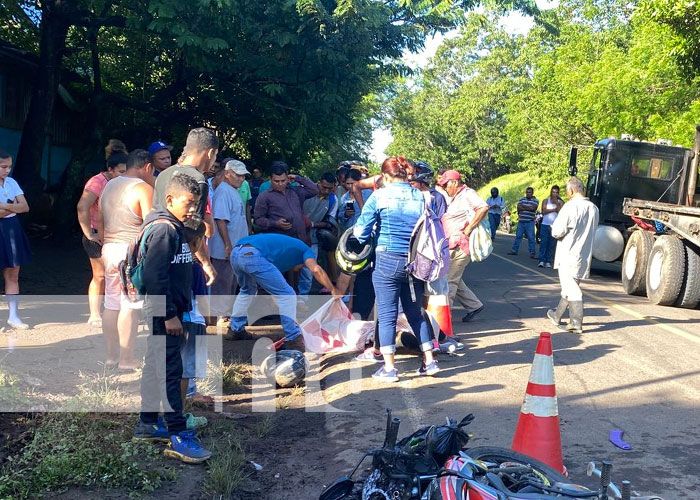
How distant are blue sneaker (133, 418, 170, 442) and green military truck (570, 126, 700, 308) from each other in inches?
353

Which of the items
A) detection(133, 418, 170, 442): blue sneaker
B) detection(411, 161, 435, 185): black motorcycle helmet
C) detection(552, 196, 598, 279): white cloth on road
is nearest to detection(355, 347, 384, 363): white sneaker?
detection(411, 161, 435, 185): black motorcycle helmet

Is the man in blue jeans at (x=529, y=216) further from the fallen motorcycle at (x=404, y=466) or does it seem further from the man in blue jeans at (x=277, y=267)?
the fallen motorcycle at (x=404, y=466)

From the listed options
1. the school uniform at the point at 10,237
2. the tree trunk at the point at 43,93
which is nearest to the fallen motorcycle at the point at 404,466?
the school uniform at the point at 10,237

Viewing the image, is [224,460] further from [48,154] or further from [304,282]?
[48,154]

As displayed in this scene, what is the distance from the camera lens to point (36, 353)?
6859 millimetres

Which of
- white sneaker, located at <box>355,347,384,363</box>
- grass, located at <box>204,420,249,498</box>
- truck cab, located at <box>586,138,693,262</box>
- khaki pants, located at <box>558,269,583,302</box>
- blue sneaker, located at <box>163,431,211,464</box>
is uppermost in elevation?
truck cab, located at <box>586,138,693,262</box>

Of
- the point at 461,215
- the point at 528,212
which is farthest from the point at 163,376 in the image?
the point at 528,212

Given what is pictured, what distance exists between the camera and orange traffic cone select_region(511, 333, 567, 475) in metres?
4.48

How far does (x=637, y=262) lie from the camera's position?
1288 centimetres

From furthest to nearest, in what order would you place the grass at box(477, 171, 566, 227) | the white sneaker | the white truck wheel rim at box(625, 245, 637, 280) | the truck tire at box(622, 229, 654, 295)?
the grass at box(477, 171, 566, 227) < the white truck wheel rim at box(625, 245, 637, 280) < the truck tire at box(622, 229, 654, 295) < the white sneaker

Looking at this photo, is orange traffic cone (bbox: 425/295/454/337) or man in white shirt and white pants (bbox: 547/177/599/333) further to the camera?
man in white shirt and white pants (bbox: 547/177/599/333)

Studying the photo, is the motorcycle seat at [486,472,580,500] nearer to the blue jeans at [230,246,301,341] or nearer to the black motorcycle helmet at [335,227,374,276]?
the black motorcycle helmet at [335,227,374,276]

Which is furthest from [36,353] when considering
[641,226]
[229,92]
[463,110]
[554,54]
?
[463,110]

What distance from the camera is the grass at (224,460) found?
4.32 metres
